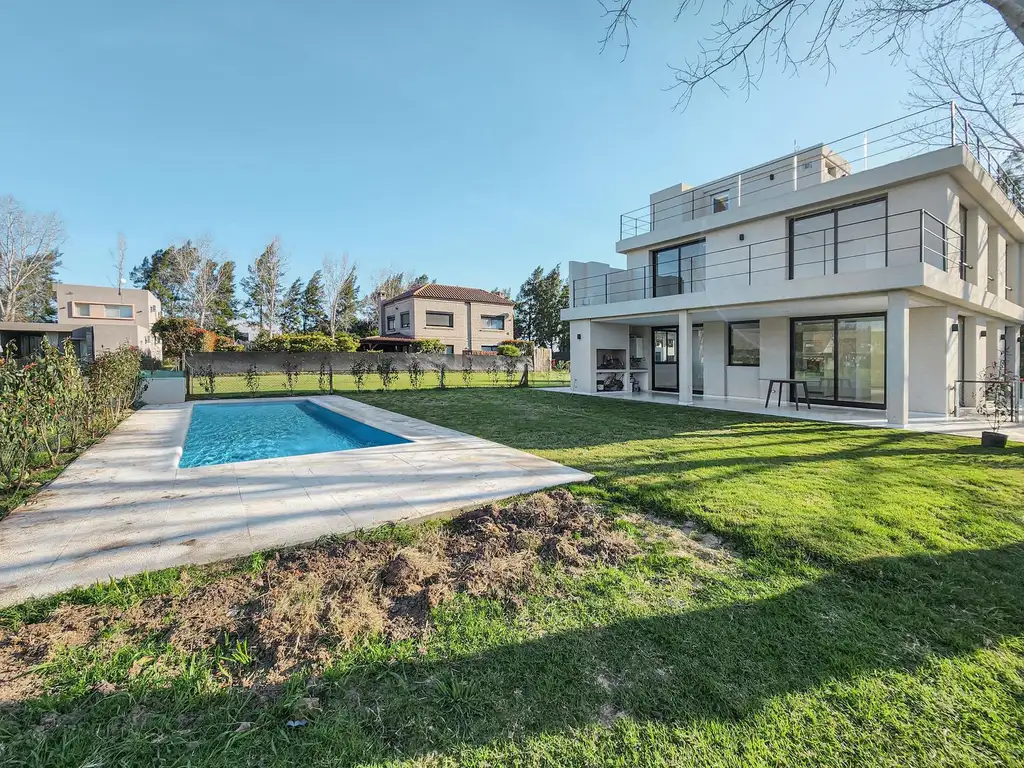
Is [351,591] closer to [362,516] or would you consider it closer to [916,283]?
[362,516]

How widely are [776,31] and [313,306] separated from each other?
44006mm

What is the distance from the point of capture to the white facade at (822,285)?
892 centimetres

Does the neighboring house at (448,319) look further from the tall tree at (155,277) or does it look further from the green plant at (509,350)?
the tall tree at (155,277)

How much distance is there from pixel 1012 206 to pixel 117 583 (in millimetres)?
17769

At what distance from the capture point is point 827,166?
40.1ft

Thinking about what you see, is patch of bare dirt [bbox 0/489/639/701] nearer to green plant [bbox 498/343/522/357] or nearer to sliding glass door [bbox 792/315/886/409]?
sliding glass door [bbox 792/315/886/409]

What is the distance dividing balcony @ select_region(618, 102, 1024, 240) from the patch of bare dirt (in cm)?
1143

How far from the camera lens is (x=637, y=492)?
4.46 m

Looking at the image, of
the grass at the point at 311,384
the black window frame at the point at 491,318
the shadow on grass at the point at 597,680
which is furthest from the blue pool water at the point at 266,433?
the black window frame at the point at 491,318

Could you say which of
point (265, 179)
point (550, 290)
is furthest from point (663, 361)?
point (550, 290)

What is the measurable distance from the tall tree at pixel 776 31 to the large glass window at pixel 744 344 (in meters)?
8.05

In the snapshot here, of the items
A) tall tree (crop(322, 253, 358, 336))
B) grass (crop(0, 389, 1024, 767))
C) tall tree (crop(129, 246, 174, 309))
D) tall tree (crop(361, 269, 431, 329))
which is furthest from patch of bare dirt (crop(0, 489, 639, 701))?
tall tree (crop(129, 246, 174, 309))

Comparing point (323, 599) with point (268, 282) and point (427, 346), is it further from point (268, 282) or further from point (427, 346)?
point (268, 282)

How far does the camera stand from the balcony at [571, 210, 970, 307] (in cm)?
923
